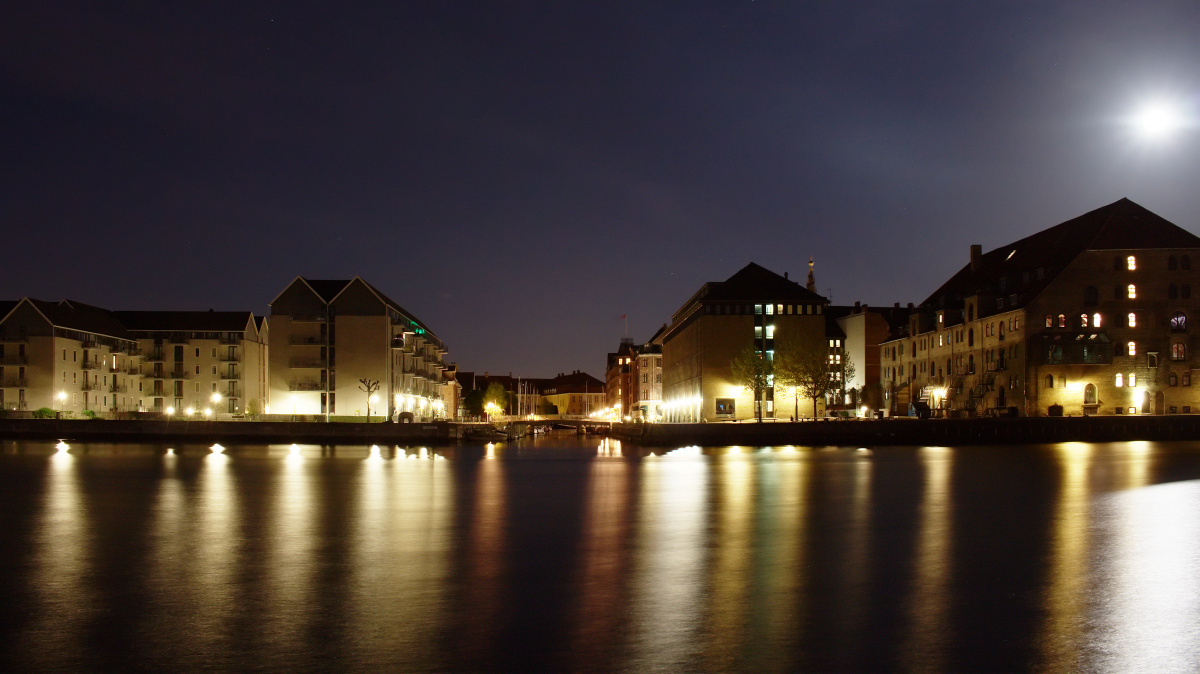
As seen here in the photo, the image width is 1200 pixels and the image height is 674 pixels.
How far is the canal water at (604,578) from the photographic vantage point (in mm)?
13062

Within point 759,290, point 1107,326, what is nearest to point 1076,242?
point 1107,326

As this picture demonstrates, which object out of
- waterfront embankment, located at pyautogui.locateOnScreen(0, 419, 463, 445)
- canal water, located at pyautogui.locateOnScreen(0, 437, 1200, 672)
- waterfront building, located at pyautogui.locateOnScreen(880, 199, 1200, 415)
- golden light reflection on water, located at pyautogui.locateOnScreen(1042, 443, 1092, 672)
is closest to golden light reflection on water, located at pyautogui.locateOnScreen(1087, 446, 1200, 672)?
canal water, located at pyautogui.locateOnScreen(0, 437, 1200, 672)

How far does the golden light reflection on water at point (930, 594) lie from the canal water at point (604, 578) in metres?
0.06

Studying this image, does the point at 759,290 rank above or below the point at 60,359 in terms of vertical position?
above

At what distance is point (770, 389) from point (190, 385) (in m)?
63.7

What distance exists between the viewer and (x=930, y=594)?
16.9 m

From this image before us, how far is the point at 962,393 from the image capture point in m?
94.1

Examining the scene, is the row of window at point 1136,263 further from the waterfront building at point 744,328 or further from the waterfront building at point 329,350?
the waterfront building at point 329,350

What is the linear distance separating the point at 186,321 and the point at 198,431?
1210 inches

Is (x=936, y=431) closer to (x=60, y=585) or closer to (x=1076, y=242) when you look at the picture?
(x=1076, y=242)

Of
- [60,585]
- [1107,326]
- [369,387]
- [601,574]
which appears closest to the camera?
[60,585]

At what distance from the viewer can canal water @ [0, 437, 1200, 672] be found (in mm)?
13062

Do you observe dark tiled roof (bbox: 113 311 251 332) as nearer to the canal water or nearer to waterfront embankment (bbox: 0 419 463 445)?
waterfront embankment (bbox: 0 419 463 445)

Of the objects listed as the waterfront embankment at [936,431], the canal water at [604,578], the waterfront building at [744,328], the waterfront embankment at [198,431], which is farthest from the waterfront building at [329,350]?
the canal water at [604,578]
